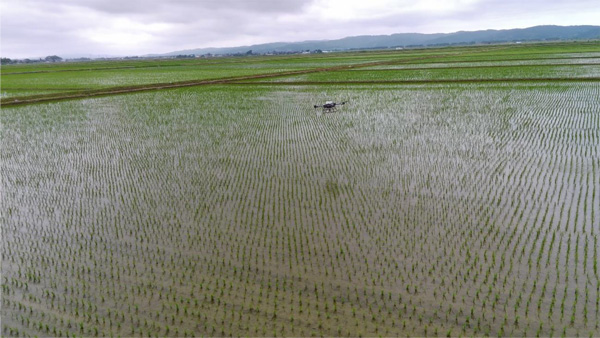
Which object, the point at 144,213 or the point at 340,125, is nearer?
the point at 144,213

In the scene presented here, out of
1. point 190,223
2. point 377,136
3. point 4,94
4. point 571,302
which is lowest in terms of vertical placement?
point 571,302

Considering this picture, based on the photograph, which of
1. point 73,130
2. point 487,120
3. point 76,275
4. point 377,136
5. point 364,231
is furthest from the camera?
point 73,130

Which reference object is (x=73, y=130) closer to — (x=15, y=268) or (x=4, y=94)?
(x=15, y=268)

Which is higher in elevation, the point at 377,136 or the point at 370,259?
the point at 377,136

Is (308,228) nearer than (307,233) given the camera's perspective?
No

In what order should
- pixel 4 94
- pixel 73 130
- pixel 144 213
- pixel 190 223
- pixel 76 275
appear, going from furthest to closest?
pixel 4 94 < pixel 73 130 < pixel 144 213 < pixel 190 223 < pixel 76 275

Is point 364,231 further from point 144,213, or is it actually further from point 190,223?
point 144,213

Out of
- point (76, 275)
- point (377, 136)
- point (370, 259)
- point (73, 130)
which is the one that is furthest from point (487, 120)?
point (73, 130)
